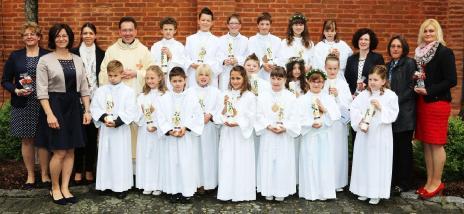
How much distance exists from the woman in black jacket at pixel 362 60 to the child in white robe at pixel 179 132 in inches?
87.8

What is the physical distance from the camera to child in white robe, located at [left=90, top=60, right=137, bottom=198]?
6094 millimetres

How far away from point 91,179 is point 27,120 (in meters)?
1.18

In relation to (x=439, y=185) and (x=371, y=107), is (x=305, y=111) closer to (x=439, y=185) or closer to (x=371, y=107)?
(x=371, y=107)

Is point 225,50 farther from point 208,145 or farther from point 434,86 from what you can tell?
point 434,86

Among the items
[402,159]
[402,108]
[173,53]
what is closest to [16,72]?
[173,53]

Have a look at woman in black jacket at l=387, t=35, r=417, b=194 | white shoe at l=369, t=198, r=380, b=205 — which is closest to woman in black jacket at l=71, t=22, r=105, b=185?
white shoe at l=369, t=198, r=380, b=205

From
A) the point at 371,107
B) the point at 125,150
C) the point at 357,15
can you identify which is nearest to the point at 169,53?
the point at 125,150

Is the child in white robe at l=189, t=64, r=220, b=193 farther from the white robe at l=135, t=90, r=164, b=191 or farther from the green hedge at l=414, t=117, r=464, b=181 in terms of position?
the green hedge at l=414, t=117, r=464, b=181

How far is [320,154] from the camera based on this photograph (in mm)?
6156

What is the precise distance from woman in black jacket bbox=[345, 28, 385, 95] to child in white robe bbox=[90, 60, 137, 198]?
9.68ft

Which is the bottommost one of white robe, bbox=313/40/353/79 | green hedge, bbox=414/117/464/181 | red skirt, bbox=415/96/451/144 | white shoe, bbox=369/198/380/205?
white shoe, bbox=369/198/380/205

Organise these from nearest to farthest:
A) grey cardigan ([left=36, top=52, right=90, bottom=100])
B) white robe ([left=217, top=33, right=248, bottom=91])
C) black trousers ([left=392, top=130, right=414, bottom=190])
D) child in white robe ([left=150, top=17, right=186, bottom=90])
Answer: grey cardigan ([left=36, top=52, right=90, bottom=100]), black trousers ([left=392, top=130, right=414, bottom=190]), child in white robe ([left=150, top=17, right=186, bottom=90]), white robe ([left=217, top=33, right=248, bottom=91])

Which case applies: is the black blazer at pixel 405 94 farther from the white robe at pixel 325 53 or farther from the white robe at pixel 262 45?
the white robe at pixel 262 45

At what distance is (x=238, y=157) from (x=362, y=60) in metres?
2.23
